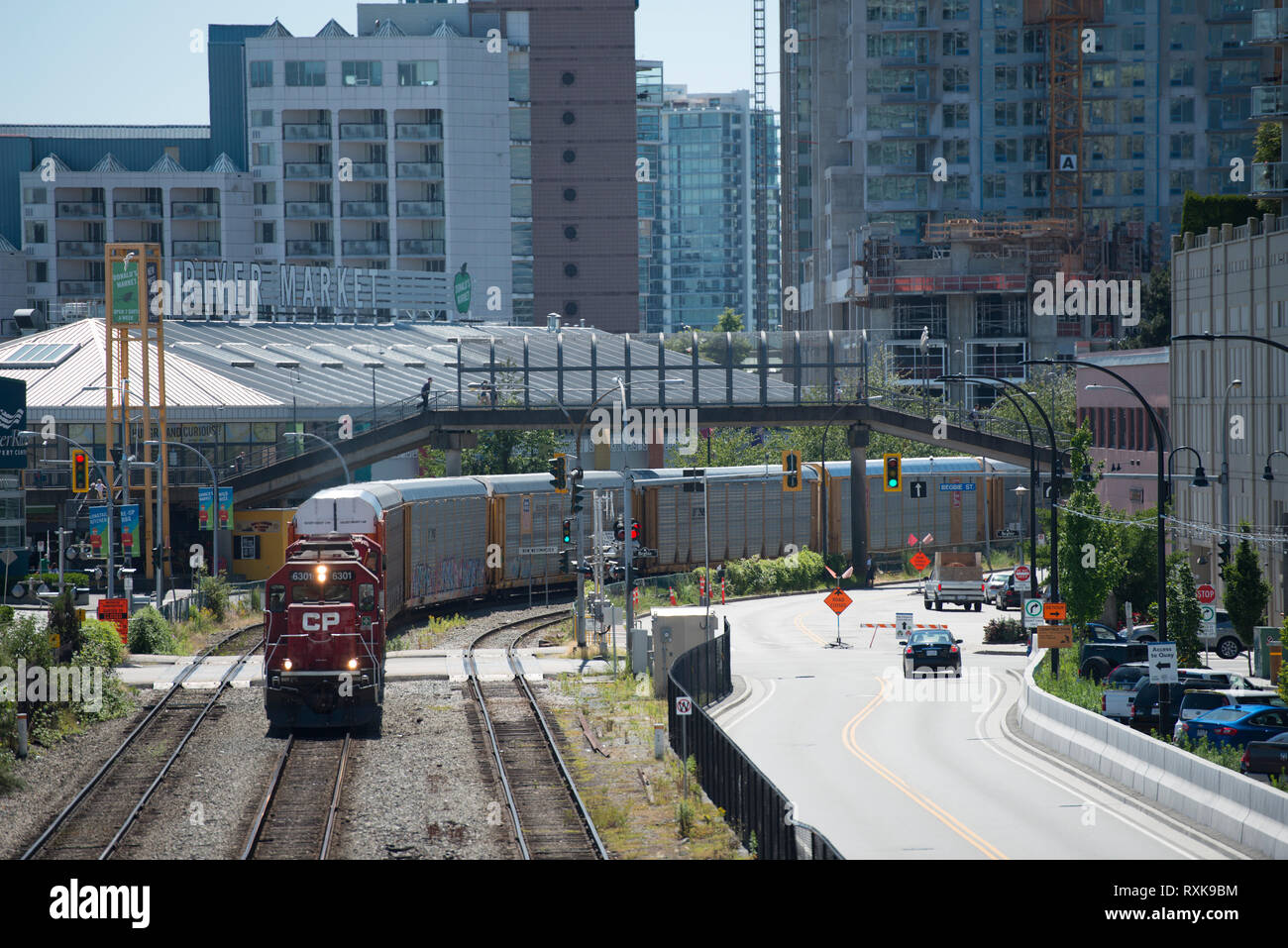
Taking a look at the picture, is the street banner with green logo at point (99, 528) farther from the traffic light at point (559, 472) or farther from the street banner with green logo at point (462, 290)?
the street banner with green logo at point (462, 290)

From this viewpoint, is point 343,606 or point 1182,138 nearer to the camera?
point 343,606

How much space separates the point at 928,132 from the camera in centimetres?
12412

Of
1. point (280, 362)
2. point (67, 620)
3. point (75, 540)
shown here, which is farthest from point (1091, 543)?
point (280, 362)

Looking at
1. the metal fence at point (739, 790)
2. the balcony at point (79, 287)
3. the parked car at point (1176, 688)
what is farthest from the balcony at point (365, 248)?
the parked car at point (1176, 688)

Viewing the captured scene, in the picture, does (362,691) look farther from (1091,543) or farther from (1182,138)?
(1182,138)

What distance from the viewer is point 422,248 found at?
407 ft

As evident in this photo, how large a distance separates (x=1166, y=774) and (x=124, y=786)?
56.7ft

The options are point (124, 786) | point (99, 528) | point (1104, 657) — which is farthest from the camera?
point (99, 528)

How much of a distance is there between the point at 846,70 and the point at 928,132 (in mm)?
9779

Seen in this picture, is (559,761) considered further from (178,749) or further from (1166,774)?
(1166,774)

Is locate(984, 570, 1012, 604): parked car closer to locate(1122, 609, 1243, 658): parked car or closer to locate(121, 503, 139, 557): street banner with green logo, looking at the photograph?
locate(1122, 609, 1243, 658): parked car

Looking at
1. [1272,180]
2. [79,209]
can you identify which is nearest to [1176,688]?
[1272,180]

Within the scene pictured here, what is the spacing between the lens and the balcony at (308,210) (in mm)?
121625

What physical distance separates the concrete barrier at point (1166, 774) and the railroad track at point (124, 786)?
15911mm
